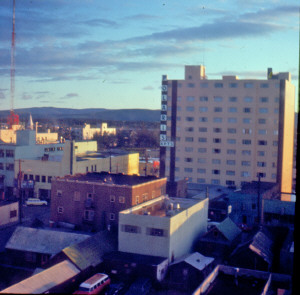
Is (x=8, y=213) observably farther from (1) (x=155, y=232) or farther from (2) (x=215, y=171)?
(2) (x=215, y=171)

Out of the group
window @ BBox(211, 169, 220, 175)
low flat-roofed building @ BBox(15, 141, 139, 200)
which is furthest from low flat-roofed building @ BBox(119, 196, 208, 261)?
window @ BBox(211, 169, 220, 175)

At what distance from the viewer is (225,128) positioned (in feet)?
48.5

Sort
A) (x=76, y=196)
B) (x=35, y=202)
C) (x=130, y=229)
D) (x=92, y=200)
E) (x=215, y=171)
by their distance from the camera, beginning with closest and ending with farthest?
1. (x=130, y=229)
2. (x=92, y=200)
3. (x=76, y=196)
4. (x=35, y=202)
5. (x=215, y=171)

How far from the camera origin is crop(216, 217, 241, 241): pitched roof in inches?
270

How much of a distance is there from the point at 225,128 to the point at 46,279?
11240mm

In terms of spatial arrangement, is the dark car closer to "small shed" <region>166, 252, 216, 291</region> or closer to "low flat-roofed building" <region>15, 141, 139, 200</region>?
"small shed" <region>166, 252, 216, 291</region>

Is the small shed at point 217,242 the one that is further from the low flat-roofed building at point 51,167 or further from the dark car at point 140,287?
the low flat-roofed building at point 51,167

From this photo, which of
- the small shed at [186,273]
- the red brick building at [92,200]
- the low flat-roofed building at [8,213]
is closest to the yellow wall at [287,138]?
the red brick building at [92,200]

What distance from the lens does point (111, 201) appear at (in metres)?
7.65

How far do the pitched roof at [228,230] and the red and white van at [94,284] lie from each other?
2552 mm

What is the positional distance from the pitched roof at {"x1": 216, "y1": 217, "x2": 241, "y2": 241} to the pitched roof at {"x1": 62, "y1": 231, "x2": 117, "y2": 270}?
1999mm

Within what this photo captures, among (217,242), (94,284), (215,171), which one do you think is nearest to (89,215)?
(217,242)

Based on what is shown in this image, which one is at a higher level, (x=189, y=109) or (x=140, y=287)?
(x=189, y=109)

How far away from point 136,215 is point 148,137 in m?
25.5
